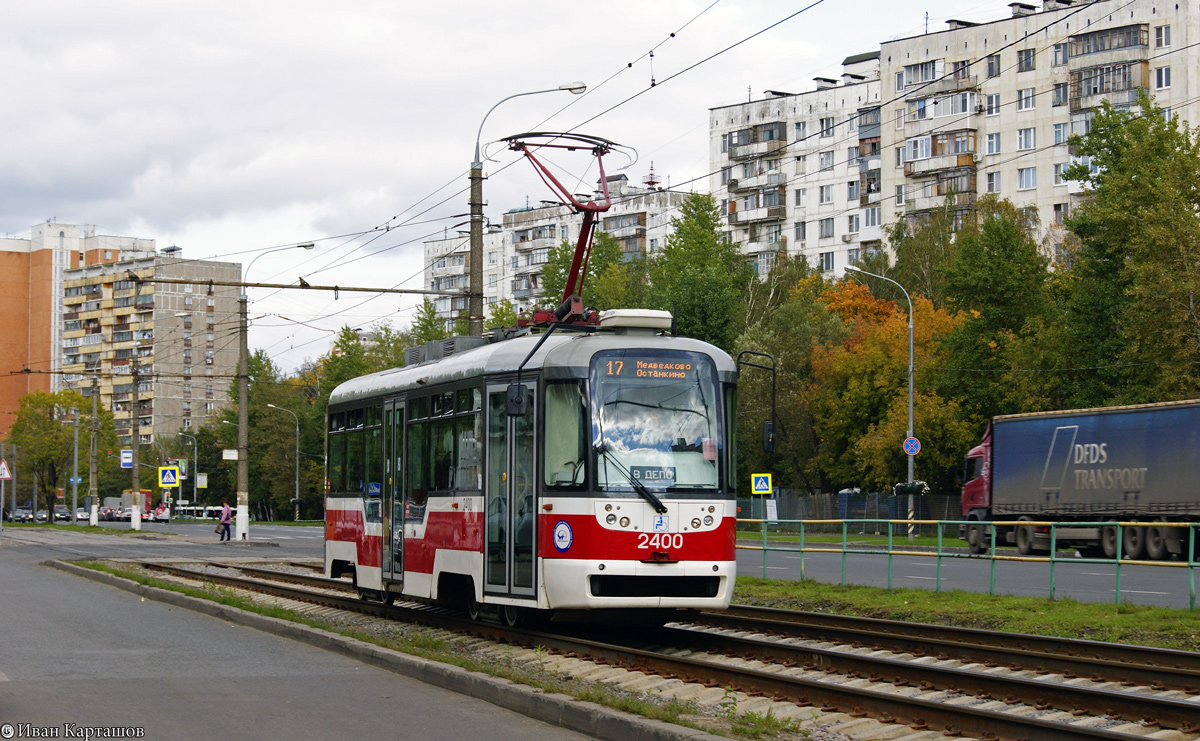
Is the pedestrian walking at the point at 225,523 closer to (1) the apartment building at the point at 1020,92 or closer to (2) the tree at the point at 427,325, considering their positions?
(2) the tree at the point at 427,325

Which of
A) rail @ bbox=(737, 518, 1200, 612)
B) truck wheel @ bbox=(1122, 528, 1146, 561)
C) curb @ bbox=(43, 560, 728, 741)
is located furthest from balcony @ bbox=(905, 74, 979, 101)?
curb @ bbox=(43, 560, 728, 741)

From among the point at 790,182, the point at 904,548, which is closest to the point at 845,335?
the point at 790,182

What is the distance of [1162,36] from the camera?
6988 centimetres

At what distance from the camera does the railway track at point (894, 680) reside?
29.6ft

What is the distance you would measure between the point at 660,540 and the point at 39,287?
15018 cm

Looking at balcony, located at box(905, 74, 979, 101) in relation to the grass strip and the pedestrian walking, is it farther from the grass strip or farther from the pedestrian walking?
the grass strip

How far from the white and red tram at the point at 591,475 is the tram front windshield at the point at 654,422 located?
1 centimetres

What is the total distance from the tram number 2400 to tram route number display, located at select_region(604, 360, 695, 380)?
157 cm

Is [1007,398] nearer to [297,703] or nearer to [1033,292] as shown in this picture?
[1033,292]

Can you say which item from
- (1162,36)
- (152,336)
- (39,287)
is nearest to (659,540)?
(1162,36)

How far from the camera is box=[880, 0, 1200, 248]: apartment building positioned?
230 ft

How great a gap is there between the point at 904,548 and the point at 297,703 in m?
14.4

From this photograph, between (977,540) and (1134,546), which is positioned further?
(1134,546)

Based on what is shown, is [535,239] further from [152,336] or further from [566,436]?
[566,436]
